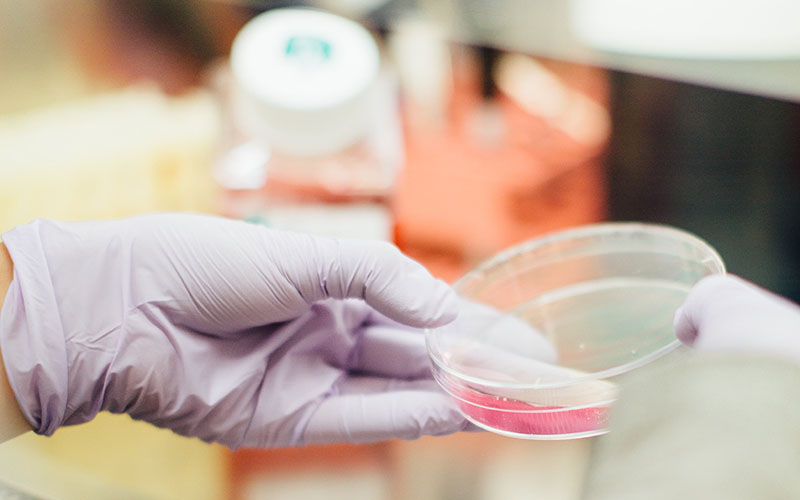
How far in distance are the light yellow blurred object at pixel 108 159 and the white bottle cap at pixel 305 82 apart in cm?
16

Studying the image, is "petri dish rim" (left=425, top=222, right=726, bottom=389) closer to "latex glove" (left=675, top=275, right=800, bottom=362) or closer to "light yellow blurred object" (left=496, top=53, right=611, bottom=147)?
"latex glove" (left=675, top=275, right=800, bottom=362)

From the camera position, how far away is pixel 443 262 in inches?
50.6

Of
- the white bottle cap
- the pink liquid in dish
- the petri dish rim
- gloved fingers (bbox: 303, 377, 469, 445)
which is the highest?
the white bottle cap

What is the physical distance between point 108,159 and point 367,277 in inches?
30.9

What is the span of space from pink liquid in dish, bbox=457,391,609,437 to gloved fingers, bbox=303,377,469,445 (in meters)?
0.06

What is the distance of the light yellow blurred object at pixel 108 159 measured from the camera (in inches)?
48.7

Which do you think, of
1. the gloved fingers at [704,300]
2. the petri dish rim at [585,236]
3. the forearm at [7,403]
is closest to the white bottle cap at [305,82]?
the petri dish rim at [585,236]

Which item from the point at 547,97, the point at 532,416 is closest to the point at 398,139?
the point at 547,97

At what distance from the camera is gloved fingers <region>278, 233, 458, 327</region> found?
747mm

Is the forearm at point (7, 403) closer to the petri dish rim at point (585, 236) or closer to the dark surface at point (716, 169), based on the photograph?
the petri dish rim at point (585, 236)

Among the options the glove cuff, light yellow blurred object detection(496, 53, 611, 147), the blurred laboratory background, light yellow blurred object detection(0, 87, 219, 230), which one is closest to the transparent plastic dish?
the blurred laboratory background

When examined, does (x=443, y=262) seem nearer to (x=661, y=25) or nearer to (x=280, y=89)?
(x=280, y=89)

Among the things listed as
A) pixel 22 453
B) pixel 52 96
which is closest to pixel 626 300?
pixel 22 453

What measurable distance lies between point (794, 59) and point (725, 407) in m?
0.89
